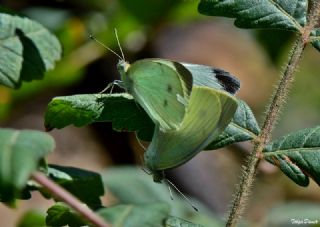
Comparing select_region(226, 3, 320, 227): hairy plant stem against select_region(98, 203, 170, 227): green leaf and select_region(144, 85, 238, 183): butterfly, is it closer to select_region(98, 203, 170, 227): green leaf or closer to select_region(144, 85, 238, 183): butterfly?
select_region(144, 85, 238, 183): butterfly

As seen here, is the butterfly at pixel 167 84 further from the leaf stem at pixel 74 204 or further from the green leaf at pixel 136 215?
the leaf stem at pixel 74 204

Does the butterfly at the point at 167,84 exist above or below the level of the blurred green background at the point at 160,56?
above

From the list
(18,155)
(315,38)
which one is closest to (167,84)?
(315,38)

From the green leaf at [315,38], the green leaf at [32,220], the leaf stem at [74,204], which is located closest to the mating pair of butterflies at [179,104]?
the green leaf at [315,38]

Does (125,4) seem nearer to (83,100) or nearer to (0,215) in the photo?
(0,215)

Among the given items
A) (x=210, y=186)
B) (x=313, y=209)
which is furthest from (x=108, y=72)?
(x=313, y=209)
